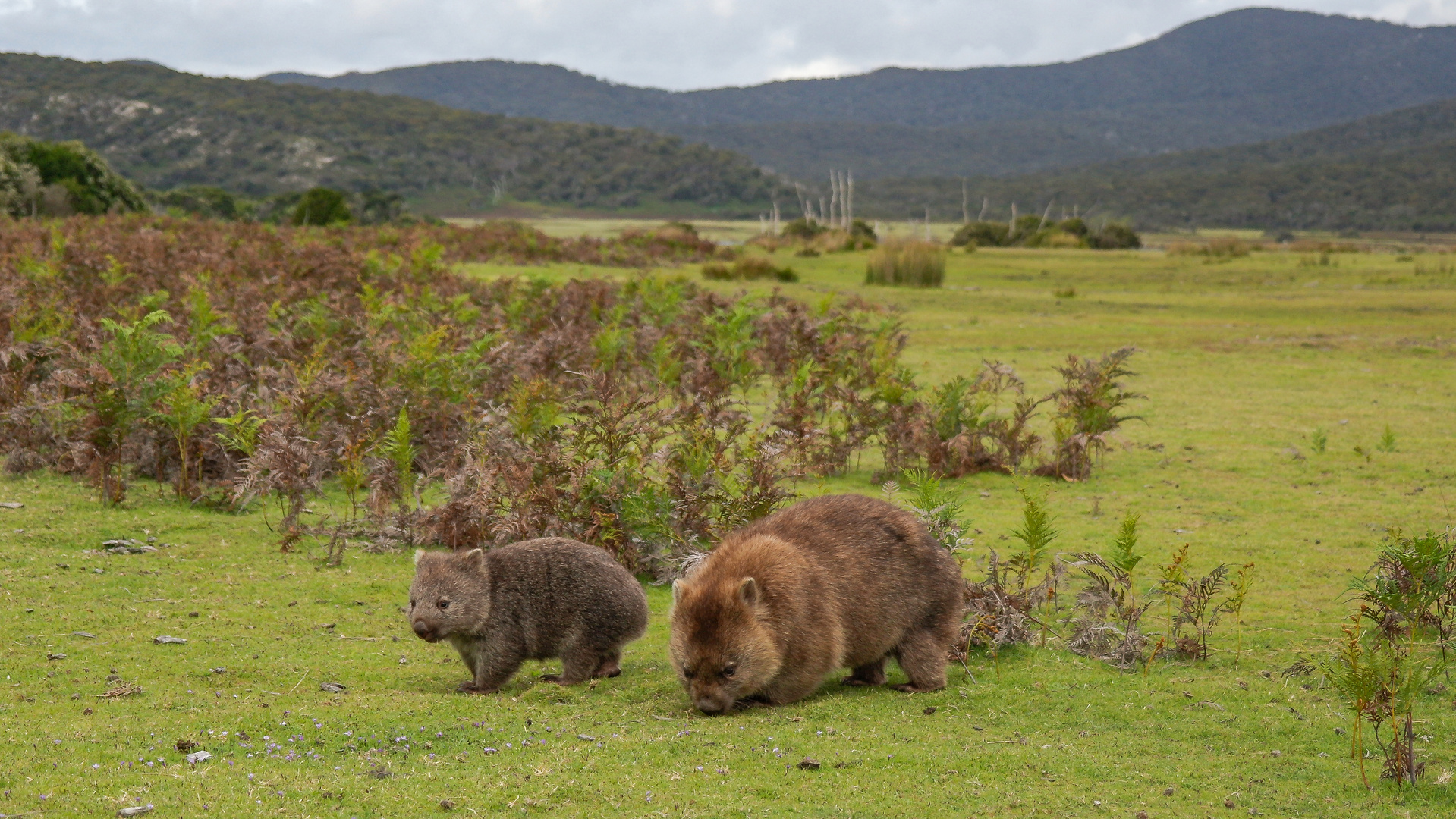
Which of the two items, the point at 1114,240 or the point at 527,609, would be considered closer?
the point at 527,609

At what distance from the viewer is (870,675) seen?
27.1 ft

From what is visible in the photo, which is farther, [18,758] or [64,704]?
[64,704]

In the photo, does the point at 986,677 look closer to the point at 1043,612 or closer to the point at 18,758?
the point at 1043,612

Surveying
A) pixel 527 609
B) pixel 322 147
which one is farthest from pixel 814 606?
pixel 322 147

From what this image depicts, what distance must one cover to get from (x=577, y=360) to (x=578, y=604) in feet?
28.9

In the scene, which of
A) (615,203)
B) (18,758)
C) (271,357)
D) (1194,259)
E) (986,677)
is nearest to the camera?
(18,758)

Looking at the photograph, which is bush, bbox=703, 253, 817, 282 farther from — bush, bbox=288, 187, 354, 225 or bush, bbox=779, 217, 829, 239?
bush, bbox=779, 217, 829, 239

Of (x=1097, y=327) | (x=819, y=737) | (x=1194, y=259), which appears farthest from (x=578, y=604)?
(x=1194, y=259)

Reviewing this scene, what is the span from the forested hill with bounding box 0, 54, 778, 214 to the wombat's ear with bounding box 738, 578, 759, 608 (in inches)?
5913

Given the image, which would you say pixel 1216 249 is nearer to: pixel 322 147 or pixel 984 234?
pixel 984 234

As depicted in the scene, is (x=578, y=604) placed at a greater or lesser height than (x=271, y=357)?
lesser

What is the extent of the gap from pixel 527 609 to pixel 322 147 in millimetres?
165766

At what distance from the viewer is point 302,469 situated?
1057 centimetres

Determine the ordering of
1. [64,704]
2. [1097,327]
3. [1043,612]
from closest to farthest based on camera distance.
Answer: [64,704] < [1043,612] < [1097,327]
